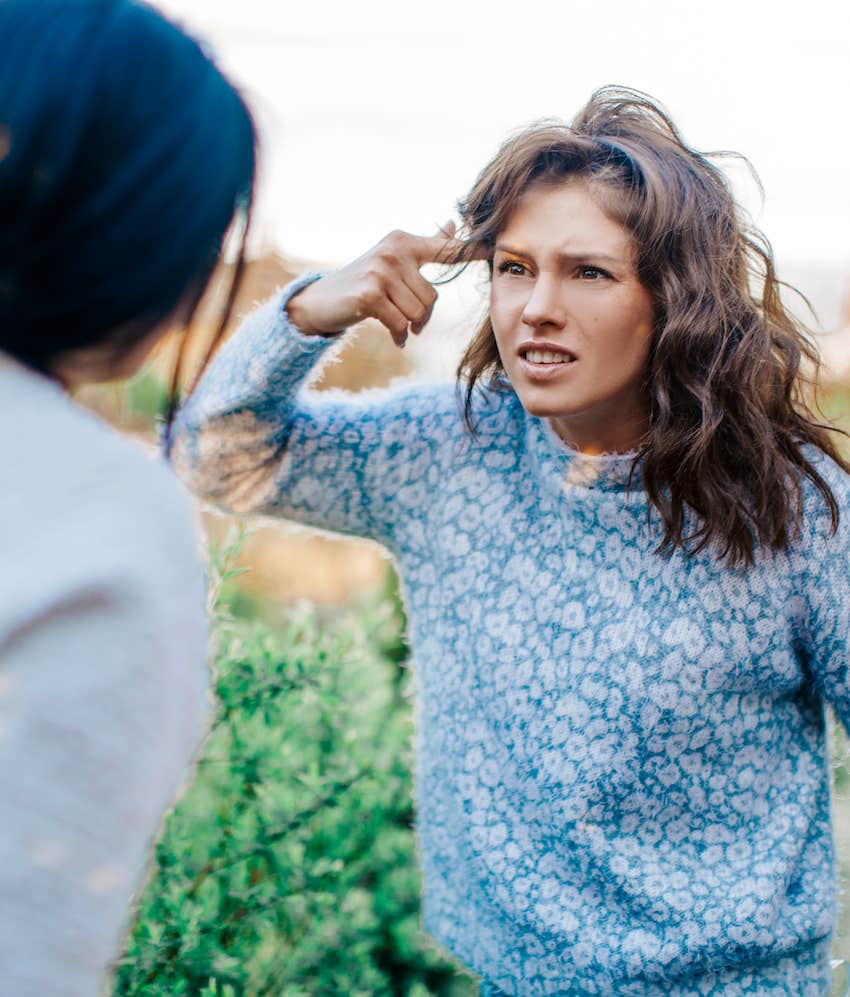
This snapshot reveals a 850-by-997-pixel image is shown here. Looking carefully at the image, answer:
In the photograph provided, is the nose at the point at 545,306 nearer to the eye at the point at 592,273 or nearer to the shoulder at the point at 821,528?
the eye at the point at 592,273

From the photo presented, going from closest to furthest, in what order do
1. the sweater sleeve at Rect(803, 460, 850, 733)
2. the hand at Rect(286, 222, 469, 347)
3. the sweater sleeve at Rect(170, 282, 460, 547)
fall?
the sweater sleeve at Rect(803, 460, 850, 733) → the hand at Rect(286, 222, 469, 347) → the sweater sleeve at Rect(170, 282, 460, 547)

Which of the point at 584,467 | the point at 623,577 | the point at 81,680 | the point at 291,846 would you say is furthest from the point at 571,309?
the point at 291,846

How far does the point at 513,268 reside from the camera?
1651 millimetres

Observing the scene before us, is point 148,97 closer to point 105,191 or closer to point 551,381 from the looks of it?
Answer: point 105,191

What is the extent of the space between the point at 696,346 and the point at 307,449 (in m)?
0.65

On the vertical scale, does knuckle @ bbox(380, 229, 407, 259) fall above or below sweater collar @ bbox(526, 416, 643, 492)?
above

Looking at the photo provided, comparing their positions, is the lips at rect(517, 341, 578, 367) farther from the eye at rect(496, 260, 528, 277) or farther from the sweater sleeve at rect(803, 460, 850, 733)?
the sweater sleeve at rect(803, 460, 850, 733)

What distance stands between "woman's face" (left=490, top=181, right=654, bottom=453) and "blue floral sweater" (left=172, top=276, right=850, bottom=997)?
0.48 feet

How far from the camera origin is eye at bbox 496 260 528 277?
1.64 metres

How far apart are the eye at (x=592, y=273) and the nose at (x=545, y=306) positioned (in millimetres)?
45

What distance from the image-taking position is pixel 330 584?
20.9ft

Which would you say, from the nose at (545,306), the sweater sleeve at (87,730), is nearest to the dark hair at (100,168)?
the sweater sleeve at (87,730)

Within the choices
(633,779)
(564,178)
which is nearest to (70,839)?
(633,779)

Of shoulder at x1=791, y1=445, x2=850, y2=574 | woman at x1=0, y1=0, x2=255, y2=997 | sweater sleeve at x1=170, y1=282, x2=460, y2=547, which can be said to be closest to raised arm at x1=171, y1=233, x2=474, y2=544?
sweater sleeve at x1=170, y1=282, x2=460, y2=547
